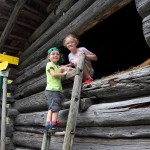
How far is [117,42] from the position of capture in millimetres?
6586

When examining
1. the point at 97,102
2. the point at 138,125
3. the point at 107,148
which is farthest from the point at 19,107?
the point at 138,125

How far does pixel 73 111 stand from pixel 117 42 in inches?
149

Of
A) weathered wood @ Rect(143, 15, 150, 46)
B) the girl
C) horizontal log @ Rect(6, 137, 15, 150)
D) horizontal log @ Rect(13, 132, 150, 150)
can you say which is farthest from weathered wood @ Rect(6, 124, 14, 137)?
weathered wood @ Rect(143, 15, 150, 46)

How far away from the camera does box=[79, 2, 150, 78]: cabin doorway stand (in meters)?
5.66

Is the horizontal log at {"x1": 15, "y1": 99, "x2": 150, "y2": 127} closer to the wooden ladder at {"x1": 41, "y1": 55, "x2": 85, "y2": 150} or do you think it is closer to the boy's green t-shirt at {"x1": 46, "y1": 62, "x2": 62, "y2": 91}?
the wooden ladder at {"x1": 41, "y1": 55, "x2": 85, "y2": 150}

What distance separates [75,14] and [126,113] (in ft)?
7.81

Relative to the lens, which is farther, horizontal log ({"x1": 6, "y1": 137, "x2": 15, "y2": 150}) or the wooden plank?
horizontal log ({"x1": 6, "y1": 137, "x2": 15, "y2": 150})

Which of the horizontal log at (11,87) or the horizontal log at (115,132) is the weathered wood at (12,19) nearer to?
the horizontal log at (11,87)

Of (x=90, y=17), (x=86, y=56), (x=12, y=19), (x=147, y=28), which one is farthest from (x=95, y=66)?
(x=147, y=28)

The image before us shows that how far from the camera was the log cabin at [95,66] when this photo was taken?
2.91 m

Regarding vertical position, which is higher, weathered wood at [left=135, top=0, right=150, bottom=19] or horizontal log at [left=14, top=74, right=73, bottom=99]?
weathered wood at [left=135, top=0, right=150, bottom=19]

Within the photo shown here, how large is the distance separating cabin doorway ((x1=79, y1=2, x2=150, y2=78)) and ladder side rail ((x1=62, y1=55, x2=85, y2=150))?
2.04 meters

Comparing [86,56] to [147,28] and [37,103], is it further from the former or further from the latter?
[37,103]

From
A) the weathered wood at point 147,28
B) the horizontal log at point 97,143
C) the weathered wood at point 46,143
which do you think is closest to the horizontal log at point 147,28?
the weathered wood at point 147,28
